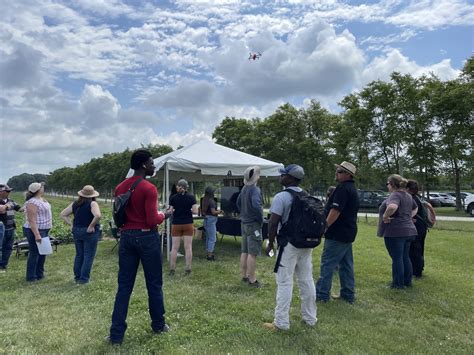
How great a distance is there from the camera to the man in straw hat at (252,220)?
19.3 ft

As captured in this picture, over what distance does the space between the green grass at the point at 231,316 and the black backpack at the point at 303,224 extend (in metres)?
0.96

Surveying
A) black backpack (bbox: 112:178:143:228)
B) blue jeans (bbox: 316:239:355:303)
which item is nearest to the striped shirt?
black backpack (bbox: 112:178:143:228)

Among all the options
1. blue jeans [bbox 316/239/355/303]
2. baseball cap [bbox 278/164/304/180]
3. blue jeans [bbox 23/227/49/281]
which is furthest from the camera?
blue jeans [bbox 23/227/49/281]

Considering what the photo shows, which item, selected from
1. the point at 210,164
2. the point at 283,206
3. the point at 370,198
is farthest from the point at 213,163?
the point at 370,198

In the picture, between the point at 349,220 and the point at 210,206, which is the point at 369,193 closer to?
the point at 210,206

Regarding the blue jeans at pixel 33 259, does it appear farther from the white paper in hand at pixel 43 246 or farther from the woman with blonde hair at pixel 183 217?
the woman with blonde hair at pixel 183 217

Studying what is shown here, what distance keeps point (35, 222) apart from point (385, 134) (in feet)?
76.5

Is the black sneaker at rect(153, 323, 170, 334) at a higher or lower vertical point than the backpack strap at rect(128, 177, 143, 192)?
lower

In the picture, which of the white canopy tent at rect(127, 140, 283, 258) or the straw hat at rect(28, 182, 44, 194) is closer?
the straw hat at rect(28, 182, 44, 194)

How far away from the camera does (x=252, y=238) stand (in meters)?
5.89

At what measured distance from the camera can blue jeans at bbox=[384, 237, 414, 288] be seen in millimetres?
5637

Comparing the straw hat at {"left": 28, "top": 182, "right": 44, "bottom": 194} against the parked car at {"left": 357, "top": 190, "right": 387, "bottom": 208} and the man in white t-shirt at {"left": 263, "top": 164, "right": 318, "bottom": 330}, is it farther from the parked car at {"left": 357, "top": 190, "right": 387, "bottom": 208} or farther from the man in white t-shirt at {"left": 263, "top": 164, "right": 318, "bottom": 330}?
the parked car at {"left": 357, "top": 190, "right": 387, "bottom": 208}

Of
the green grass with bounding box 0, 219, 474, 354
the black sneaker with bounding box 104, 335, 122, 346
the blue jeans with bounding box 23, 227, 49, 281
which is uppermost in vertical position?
the blue jeans with bounding box 23, 227, 49, 281

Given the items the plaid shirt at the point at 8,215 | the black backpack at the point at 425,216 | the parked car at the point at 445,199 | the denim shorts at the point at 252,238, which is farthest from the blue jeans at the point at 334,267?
the parked car at the point at 445,199
